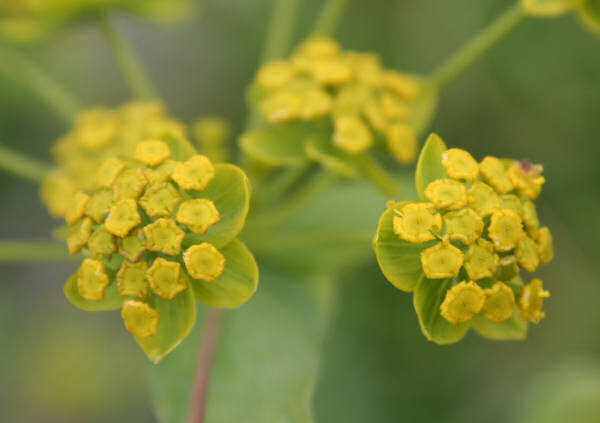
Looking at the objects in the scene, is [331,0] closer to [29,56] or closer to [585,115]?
[585,115]

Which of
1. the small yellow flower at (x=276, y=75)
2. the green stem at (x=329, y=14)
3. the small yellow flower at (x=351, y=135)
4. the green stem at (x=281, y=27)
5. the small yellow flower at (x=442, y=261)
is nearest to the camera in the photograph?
the small yellow flower at (x=442, y=261)

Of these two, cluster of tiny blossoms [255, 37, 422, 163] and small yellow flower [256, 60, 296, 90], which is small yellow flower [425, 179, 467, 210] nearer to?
cluster of tiny blossoms [255, 37, 422, 163]

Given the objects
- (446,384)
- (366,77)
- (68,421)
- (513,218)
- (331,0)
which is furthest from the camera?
(68,421)

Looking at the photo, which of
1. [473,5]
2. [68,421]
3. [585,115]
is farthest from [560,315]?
[68,421]

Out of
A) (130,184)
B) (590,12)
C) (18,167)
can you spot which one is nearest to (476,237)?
(130,184)

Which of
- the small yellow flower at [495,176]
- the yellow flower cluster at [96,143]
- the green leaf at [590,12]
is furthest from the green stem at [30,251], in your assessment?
the green leaf at [590,12]

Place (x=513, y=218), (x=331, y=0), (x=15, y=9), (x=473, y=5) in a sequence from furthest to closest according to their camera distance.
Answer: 1. (x=473, y=5)
2. (x=15, y=9)
3. (x=331, y=0)
4. (x=513, y=218)

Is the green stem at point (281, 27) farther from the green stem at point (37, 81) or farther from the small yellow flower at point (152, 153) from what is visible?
the small yellow flower at point (152, 153)

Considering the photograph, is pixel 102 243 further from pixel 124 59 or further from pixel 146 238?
pixel 124 59
